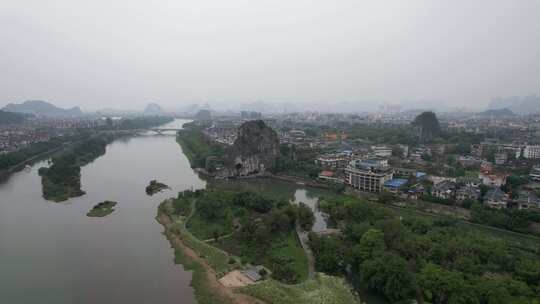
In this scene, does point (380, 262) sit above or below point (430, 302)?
above

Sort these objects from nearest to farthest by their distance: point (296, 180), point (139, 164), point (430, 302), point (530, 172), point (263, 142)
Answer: point (430, 302), point (530, 172), point (296, 180), point (263, 142), point (139, 164)

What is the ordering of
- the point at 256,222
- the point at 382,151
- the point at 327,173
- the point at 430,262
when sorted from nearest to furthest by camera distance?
1. the point at 430,262
2. the point at 256,222
3. the point at 327,173
4. the point at 382,151

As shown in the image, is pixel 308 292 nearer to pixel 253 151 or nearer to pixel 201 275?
pixel 201 275

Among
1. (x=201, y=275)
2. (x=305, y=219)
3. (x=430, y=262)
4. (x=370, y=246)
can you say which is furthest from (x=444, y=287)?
(x=201, y=275)

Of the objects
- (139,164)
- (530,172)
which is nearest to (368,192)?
(530,172)

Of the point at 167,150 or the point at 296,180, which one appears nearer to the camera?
the point at 296,180

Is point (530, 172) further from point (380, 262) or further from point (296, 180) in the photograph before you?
point (380, 262)

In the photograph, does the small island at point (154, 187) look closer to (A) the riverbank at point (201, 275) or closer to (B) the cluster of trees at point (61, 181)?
(B) the cluster of trees at point (61, 181)
